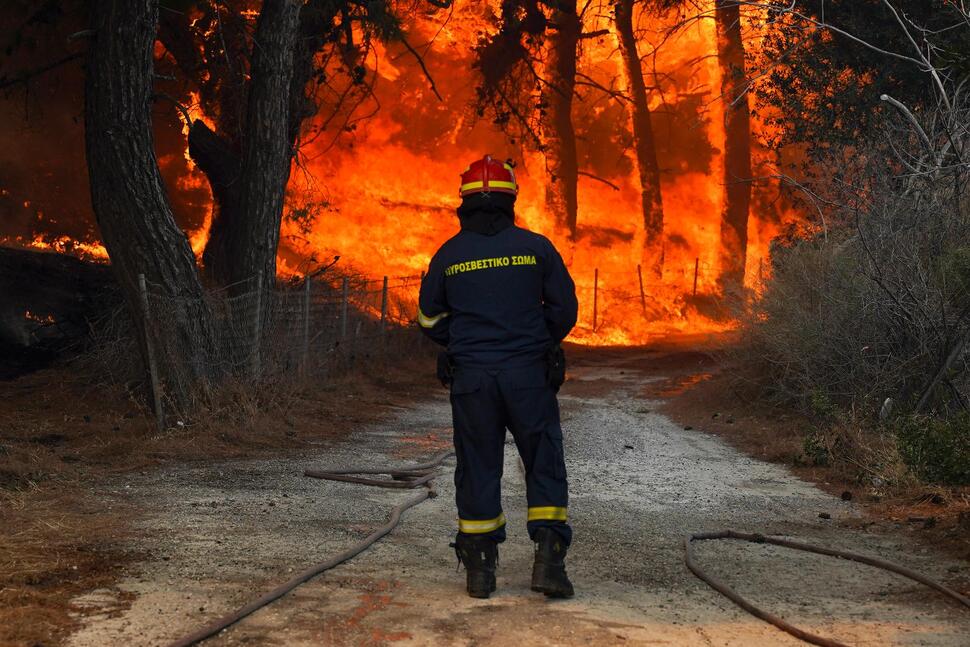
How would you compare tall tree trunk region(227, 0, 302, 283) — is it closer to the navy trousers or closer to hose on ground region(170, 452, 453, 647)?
hose on ground region(170, 452, 453, 647)

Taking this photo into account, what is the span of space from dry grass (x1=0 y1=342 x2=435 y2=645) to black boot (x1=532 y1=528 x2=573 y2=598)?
80.3 inches

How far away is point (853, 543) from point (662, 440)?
5.60m

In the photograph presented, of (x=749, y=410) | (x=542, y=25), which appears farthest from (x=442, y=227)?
(x=749, y=410)

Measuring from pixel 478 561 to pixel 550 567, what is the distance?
0.34 meters

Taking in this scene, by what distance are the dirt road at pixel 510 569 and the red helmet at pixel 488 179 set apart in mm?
1950

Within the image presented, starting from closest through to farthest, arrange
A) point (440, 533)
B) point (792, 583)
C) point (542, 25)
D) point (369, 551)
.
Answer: point (792, 583) → point (369, 551) → point (440, 533) → point (542, 25)

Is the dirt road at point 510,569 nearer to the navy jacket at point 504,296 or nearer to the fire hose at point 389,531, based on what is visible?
the fire hose at point 389,531

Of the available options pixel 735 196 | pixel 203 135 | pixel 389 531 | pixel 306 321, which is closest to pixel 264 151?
pixel 203 135

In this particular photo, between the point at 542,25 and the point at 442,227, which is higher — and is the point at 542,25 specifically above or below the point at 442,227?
above

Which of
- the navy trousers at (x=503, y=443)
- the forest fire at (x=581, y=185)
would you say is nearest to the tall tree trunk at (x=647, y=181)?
the forest fire at (x=581, y=185)

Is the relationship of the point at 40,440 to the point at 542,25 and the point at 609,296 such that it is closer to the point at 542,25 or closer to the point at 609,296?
the point at 542,25

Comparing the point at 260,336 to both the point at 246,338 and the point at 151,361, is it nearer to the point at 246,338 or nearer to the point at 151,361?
the point at 246,338

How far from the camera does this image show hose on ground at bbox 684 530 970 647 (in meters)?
5.26

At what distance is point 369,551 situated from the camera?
22.5 feet
